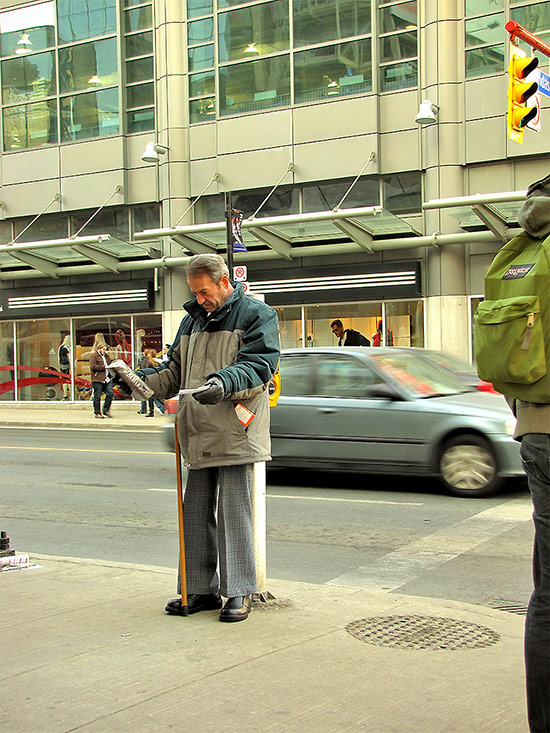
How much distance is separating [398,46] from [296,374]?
48.0 feet

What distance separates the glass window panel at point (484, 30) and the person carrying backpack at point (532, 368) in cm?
2045

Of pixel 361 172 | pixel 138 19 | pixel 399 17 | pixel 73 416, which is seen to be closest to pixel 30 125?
pixel 138 19

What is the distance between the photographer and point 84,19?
2742 centimetres

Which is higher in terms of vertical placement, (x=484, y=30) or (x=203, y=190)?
(x=484, y=30)

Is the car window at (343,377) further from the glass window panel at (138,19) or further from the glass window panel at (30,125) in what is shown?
the glass window panel at (30,125)

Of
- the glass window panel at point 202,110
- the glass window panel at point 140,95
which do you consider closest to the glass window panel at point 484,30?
the glass window panel at point 202,110

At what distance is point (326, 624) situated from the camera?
495 centimetres

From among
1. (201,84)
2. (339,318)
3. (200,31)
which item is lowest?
(339,318)

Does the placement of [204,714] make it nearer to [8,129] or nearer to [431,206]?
[431,206]

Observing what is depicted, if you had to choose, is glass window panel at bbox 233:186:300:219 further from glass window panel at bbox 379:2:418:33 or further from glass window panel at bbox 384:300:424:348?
glass window panel at bbox 379:2:418:33

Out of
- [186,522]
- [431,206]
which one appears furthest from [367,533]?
[431,206]

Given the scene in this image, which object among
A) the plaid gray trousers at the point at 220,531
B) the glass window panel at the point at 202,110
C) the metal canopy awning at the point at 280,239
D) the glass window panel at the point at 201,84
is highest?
the glass window panel at the point at 201,84

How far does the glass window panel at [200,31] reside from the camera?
25.7 metres

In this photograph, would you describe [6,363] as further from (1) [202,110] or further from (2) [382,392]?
(2) [382,392]
